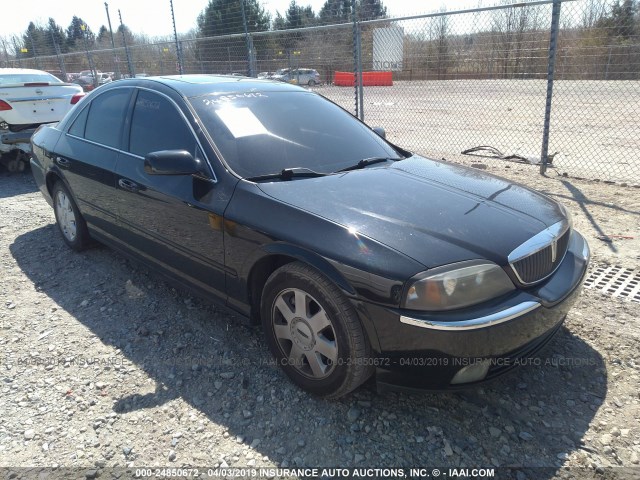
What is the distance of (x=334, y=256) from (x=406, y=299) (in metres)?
0.39

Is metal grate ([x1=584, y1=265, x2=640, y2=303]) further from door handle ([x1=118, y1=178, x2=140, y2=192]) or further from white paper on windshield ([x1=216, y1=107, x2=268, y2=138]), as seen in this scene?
door handle ([x1=118, y1=178, x2=140, y2=192])

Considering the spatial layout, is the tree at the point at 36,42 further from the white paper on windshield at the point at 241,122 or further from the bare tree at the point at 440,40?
the white paper on windshield at the point at 241,122

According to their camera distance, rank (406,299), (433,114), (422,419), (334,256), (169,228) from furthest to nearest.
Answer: (433,114)
(169,228)
(422,419)
(334,256)
(406,299)

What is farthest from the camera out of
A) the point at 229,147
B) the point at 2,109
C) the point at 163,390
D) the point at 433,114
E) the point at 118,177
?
the point at 433,114

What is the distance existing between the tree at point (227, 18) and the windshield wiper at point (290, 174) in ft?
35.7

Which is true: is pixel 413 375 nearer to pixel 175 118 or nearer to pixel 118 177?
pixel 175 118

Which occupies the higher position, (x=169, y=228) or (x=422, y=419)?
(x=169, y=228)

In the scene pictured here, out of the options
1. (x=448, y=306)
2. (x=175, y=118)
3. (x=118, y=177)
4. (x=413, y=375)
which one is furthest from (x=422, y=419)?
(x=118, y=177)

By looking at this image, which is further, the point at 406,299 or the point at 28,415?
the point at 28,415

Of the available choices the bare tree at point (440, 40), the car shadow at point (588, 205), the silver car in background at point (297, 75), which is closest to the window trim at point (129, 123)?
the car shadow at point (588, 205)

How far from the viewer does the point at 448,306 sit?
214 cm

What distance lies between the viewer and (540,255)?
2449 millimetres

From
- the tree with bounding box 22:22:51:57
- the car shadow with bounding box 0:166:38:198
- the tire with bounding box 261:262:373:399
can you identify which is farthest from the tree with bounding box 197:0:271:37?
the tire with bounding box 261:262:373:399

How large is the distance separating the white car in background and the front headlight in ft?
23.5
